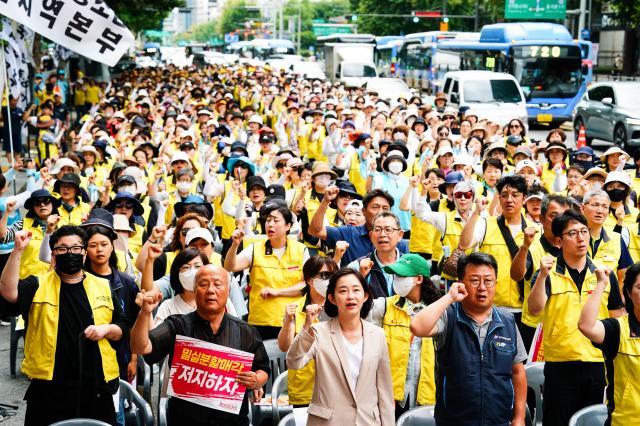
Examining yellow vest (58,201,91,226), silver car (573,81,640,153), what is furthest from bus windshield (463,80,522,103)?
yellow vest (58,201,91,226)

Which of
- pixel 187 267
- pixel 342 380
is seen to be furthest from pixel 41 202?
pixel 342 380

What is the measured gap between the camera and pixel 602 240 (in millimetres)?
6422

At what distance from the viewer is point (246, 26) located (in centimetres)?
14988

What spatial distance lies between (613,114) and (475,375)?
19.8 meters

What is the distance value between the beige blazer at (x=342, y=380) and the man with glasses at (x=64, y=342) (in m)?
1.29

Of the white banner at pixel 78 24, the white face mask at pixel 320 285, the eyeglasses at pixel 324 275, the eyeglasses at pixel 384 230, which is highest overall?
the white banner at pixel 78 24

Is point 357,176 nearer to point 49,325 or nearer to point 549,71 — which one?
point 49,325

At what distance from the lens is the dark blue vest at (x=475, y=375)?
4.62m

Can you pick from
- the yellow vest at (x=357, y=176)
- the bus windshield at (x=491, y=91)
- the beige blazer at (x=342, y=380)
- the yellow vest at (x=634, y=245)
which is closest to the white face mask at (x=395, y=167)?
the yellow vest at (x=357, y=176)

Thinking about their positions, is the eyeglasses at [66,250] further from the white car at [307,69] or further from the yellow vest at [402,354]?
the white car at [307,69]

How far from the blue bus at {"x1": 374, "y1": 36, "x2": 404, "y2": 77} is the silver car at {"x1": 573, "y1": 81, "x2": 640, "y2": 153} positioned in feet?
75.8

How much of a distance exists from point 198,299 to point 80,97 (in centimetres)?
2641

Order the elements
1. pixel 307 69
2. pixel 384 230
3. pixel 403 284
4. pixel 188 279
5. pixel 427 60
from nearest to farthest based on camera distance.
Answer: pixel 403 284 < pixel 188 279 < pixel 384 230 < pixel 427 60 < pixel 307 69

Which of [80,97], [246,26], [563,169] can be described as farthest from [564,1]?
[246,26]
